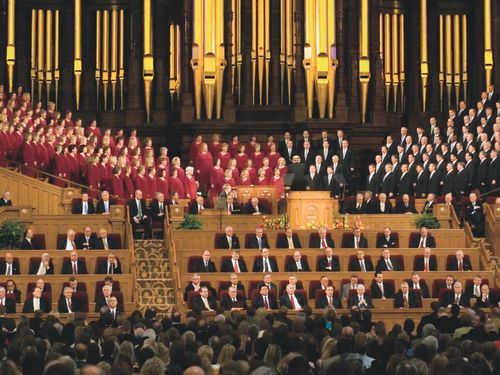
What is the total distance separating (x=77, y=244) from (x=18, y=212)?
131 centimetres

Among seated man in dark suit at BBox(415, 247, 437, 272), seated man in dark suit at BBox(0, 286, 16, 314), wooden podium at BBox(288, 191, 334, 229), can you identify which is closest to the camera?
seated man in dark suit at BBox(0, 286, 16, 314)

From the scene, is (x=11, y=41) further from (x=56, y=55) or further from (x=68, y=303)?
(x=68, y=303)

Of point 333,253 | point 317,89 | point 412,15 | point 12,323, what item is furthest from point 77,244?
point 412,15

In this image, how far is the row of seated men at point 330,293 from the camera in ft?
56.7

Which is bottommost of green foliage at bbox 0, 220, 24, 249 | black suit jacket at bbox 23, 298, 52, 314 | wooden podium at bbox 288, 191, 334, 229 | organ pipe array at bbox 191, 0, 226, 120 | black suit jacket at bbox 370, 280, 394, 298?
black suit jacket at bbox 23, 298, 52, 314

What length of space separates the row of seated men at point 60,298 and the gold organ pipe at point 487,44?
40.1 ft

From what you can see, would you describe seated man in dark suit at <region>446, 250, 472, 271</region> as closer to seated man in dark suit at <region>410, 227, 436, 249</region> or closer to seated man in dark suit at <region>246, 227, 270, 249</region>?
seated man in dark suit at <region>410, 227, 436, 249</region>

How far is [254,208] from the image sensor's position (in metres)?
21.3

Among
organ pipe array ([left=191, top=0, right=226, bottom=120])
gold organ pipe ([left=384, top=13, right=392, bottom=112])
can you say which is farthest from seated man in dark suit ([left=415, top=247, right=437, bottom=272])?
gold organ pipe ([left=384, top=13, right=392, bottom=112])

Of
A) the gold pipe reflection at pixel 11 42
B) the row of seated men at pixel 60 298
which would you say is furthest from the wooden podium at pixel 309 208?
the gold pipe reflection at pixel 11 42

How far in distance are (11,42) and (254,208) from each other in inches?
312

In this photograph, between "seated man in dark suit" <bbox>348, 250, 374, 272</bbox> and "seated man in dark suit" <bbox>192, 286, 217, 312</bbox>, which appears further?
"seated man in dark suit" <bbox>348, 250, 374, 272</bbox>

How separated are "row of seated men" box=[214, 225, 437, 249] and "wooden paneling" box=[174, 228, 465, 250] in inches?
4.7

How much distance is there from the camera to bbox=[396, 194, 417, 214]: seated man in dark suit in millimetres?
21641
